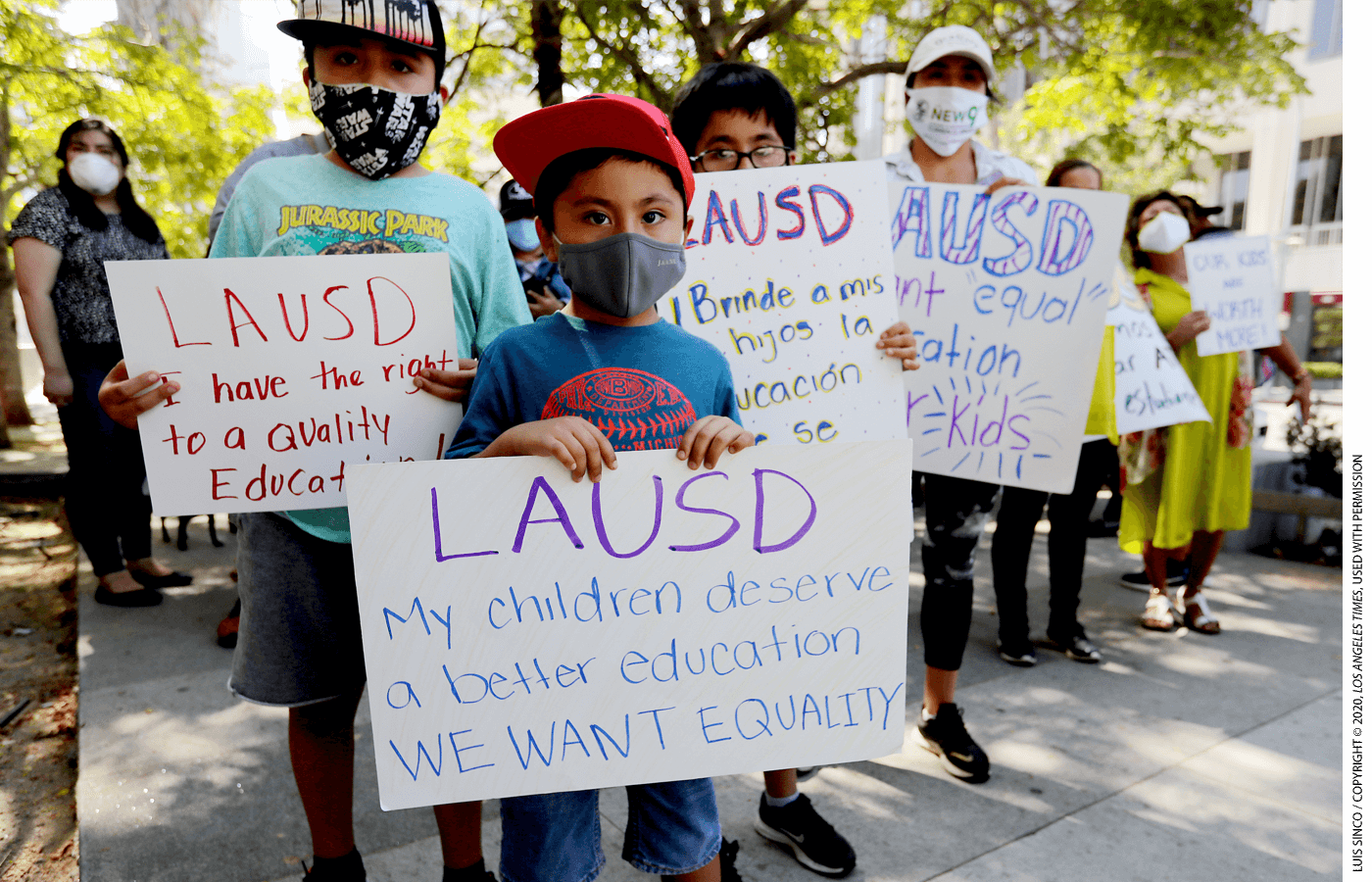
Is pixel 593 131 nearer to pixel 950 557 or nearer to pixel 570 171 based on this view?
Result: pixel 570 171

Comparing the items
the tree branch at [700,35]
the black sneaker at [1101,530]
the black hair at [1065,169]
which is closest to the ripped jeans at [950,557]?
the black hair at [1065,169]

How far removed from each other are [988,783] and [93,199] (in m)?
4.44

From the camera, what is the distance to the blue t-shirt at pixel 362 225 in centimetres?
168

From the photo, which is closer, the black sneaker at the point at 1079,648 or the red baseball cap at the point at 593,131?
the red baseball cap at the point at 593,131

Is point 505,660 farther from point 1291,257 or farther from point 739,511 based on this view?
point 1291,257

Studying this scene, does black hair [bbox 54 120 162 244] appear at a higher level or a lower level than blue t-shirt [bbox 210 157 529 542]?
higher

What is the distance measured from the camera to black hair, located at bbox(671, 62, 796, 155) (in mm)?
2053

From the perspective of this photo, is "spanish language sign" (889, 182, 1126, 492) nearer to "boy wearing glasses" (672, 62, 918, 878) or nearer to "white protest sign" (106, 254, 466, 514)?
"boy wearing glasses" (672, 62, 918, 878)

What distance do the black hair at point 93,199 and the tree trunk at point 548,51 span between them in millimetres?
2786

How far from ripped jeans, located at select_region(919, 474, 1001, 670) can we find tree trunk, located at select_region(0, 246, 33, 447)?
9160 mm

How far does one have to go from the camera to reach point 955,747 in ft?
9.11

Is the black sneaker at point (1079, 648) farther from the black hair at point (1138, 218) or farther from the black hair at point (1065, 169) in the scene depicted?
the black hair at point (1065, 169)

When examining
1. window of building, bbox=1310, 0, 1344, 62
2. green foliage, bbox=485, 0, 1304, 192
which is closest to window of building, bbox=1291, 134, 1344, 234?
window of building, bbox=1310, 0, 1344, 62

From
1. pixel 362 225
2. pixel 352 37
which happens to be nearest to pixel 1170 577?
pixel 362 225
